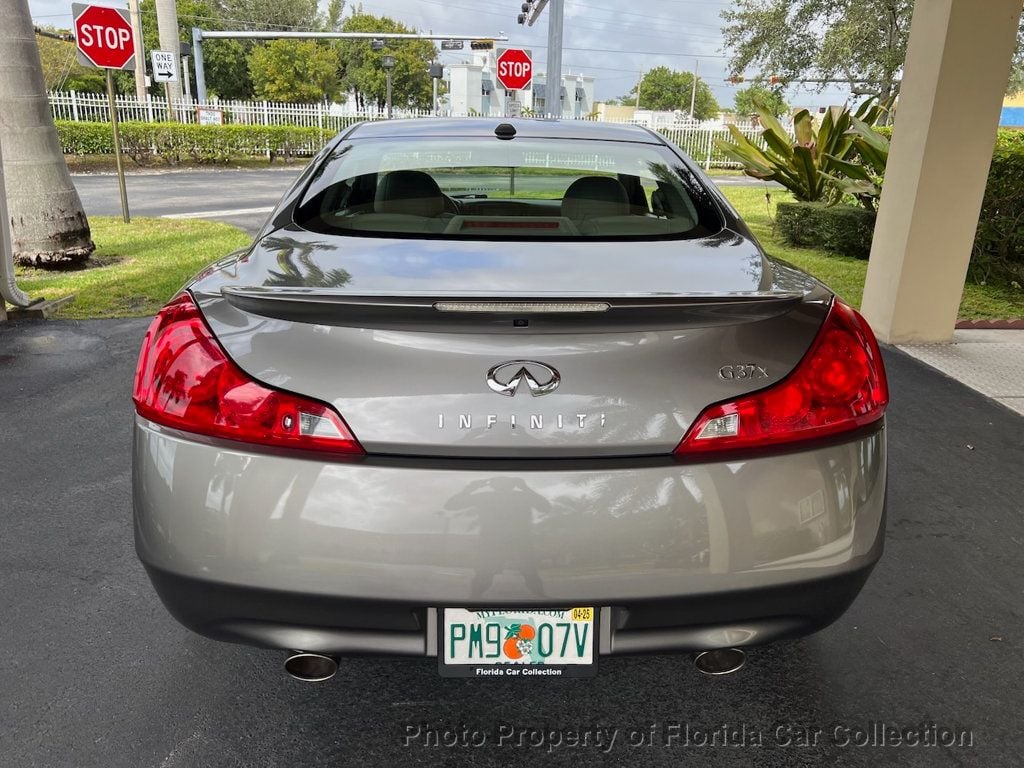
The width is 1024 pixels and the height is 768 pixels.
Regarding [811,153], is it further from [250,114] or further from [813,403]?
[250,114]

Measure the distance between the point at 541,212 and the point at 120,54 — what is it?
9307mm

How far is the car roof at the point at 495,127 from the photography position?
3.07 meters

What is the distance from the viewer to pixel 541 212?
9.45ft

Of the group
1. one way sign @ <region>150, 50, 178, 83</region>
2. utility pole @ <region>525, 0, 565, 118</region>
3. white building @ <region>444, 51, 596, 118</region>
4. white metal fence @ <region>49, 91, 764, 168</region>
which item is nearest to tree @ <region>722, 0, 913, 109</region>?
white metal fence @ <region>49, 91, 764, 168</region>

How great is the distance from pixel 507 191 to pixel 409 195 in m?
0.49

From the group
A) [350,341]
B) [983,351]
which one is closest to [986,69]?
[983,351]

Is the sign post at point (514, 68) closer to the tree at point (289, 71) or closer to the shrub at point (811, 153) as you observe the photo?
the shrub at point (811, 153)

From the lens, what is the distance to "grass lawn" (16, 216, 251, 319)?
7.14 m

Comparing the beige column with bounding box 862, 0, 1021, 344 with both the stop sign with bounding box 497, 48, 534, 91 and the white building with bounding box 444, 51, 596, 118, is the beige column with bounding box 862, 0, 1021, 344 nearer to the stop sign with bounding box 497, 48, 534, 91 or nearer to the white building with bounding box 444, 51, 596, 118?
the stop sign with bounding box 497, 48, 534, 91

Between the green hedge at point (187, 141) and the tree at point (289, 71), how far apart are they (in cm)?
1620

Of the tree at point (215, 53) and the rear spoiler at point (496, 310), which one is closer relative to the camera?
the rear spoiler at point (496, 310)

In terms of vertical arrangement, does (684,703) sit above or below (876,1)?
below

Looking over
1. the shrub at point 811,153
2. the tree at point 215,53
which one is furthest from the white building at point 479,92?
the shrub at point 811,153

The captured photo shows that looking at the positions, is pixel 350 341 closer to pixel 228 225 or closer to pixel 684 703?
pixel 684 703
